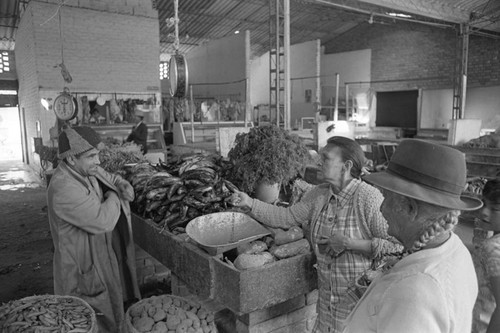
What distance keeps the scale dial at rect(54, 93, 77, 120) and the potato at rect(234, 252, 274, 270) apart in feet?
29.1

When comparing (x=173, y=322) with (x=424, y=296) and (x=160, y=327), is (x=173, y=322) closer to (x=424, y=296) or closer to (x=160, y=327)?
(x=160, y=327)

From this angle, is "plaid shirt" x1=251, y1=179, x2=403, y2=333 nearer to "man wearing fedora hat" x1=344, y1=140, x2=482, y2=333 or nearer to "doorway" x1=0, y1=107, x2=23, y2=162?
"man wearing fedora hat" x1=344, y1=140, x2=482, y2=333

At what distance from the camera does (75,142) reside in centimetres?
266

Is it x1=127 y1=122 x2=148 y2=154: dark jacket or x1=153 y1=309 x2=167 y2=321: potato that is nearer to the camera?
x1=153 y1=309 x2=167 y2=321: potato

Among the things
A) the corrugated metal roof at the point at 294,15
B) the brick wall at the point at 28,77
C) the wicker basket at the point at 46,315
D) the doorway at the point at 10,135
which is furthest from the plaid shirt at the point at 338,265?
the doorway at the point at 10,135

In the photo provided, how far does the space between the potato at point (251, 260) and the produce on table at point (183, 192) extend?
2.60 feet

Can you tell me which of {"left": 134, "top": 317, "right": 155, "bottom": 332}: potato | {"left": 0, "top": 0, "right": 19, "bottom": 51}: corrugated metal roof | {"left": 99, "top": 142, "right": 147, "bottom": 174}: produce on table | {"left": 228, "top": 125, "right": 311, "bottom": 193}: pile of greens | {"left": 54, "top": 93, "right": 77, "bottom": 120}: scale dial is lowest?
{"left": 134, "top": 317, "right": 155, "bottom": 332}: potato

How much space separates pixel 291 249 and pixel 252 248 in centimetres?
26

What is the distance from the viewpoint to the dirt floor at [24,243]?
5.04 m

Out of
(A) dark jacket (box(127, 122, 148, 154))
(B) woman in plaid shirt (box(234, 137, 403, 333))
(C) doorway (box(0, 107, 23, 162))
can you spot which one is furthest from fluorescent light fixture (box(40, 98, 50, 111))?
(B) woman in plaid shirt (box(234, 137, 403, 333))

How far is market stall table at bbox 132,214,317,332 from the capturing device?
225 cm

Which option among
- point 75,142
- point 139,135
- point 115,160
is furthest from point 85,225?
point 139,135

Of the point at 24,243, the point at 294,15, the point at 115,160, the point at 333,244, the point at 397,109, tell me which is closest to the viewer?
the point at 333,244

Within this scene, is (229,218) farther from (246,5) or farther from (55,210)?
(246,5)
